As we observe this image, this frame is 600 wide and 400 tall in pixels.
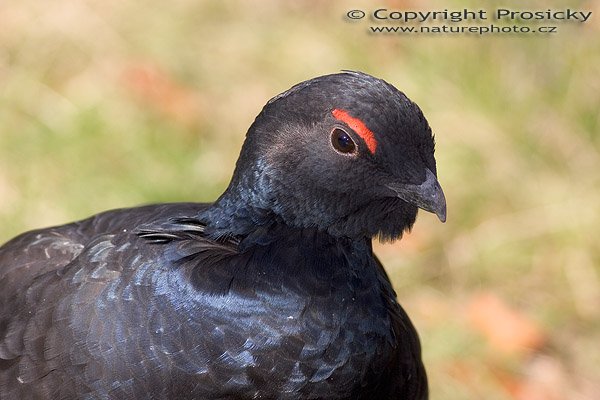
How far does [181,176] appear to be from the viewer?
6.97 m

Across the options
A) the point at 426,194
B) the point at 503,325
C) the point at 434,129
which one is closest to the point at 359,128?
the point at 426,194

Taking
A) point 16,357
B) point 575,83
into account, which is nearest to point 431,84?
point 575,83

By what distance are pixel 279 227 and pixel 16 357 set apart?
113 centimetres

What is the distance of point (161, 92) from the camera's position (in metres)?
7.71

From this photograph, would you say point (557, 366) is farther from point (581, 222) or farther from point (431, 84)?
point (431, 84)

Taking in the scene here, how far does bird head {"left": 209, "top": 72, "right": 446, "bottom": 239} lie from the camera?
3.54 meters

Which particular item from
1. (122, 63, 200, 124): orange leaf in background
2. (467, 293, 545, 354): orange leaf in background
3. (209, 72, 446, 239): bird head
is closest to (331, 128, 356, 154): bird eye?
(209, 72, 446, 239): bird head

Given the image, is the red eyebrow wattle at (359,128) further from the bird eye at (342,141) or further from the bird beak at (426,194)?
the bird beak at (426,194)

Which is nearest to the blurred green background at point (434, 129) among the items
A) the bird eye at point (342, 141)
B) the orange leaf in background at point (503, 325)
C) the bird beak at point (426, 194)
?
the orange leaf in background at point (503, 325)

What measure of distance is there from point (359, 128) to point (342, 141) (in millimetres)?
101

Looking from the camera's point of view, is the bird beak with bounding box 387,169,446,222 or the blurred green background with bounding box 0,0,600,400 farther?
the blurred green background with bounding box 0,0,600,400

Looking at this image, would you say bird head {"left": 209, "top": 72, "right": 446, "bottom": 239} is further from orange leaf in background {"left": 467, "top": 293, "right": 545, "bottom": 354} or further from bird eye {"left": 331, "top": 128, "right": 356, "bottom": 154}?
orange leaf in background {"left": 467, "top": 293, "right": 545, "bottom": 354}

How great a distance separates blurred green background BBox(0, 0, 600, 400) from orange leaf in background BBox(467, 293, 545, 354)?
0.01 m

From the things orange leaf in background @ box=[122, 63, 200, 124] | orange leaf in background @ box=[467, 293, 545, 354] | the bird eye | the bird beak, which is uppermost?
orange leaf in background @ box=[122, 63, 200, 124]
